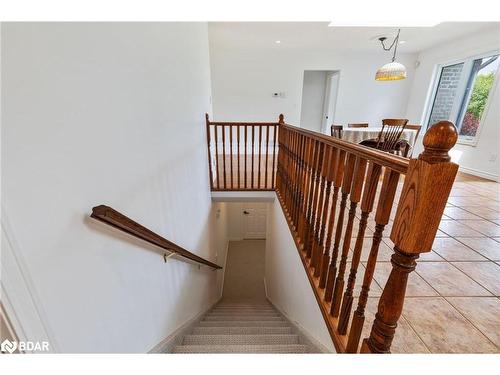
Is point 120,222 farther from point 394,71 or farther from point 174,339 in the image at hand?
point 394,71

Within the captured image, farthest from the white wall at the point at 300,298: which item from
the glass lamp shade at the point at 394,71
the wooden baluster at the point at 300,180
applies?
the glass lamp shade at the point at 394,71

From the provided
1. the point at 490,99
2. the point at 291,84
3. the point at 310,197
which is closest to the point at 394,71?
the point at 490,99

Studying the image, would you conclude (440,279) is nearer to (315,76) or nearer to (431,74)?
(431,74)

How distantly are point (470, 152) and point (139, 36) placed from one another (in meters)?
5.62

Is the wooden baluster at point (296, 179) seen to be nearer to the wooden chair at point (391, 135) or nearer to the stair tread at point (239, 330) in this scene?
the stair tread at point (239, 330)

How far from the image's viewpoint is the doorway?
6.44 metres

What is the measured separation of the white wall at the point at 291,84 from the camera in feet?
17.6

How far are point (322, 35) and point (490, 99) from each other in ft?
10.2

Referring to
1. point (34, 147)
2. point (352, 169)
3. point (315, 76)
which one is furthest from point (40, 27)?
point (315, 76)

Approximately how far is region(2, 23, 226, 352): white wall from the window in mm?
5410

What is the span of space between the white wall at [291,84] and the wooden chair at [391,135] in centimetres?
274

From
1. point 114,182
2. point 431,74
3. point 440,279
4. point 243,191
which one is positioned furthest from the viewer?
point 431,74

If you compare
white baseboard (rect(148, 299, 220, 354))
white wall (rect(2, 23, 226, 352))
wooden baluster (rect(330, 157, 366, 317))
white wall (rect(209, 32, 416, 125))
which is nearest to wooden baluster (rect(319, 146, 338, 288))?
wooden baluster (rect(330, 157, 366, 317))

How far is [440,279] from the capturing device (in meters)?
1.48
